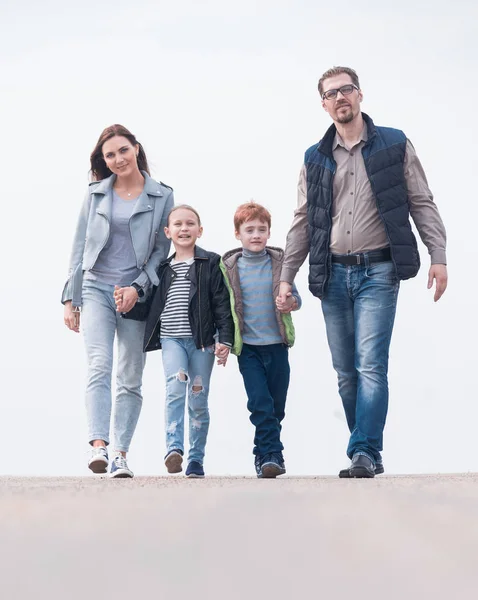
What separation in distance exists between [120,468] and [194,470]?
1.39ft

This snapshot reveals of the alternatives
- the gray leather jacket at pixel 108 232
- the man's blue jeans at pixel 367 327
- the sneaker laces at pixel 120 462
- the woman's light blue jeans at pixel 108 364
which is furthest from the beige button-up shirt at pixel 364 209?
the sneaker laces at pixel 120 462

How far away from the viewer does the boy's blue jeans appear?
617 cm

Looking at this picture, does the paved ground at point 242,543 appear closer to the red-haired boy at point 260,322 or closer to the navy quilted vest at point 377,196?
the navy quilted vest at point 377,196

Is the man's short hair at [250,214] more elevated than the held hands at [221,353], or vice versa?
the man's short hair at [250,214]

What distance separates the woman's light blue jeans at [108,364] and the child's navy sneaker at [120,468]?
112 mm

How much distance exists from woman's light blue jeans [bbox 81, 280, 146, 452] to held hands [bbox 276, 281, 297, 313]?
85 centimetres

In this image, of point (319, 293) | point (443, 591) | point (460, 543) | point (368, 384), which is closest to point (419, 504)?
point (460, 543)

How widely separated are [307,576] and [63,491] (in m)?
1.14

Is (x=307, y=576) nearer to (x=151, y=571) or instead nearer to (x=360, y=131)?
(x=151, y=571)

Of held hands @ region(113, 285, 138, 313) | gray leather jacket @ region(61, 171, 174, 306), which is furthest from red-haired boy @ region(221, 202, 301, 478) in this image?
held hands @ region(113, 285, 138, 313)

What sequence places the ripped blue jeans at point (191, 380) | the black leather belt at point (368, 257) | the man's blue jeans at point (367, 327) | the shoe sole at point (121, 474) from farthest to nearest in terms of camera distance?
the ripped blue jeans at point (191, 380), the shoe sole at point (121, 474), the black leather belt at point (368, 257), the man's blue jeans at point (367, 327)

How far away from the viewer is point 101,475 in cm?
650

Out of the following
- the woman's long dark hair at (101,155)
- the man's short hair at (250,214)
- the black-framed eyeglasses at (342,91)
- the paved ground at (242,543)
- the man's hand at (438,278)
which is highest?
the black-framed eyeglasses at (342,91)

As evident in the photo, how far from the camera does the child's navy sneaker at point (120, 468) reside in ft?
19.7
